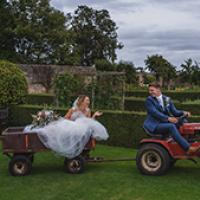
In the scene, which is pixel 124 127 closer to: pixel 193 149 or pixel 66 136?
pixel 66 136

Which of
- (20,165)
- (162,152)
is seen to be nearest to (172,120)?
(162,152)

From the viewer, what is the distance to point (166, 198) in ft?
22.4

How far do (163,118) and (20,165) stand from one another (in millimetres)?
2551

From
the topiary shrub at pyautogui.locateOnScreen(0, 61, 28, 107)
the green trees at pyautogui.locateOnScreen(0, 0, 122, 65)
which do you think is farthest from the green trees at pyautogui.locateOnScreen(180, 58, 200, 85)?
the topiary shrub at pyautogui.locateOnScreen(0, 61, 28, 107)

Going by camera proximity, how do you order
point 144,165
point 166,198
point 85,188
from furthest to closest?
1. point 144,165
2. point 85,188
3. point 166,198

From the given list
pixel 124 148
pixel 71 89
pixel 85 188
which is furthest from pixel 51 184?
pixel 71 89

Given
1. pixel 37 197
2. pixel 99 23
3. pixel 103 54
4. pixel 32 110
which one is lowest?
pixel 37 197

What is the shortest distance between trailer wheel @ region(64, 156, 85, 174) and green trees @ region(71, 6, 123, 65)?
50257 mm

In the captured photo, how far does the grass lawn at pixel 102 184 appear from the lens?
23.1 feet

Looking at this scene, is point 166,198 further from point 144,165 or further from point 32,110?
point 32,110

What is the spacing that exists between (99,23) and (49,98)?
1684 inches

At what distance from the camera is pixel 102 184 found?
25.1ft

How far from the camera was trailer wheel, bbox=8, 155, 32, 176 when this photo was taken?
8.40 metres

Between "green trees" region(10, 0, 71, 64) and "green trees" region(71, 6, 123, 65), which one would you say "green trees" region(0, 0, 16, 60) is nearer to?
"green trees" region(10, 0, 71, 64)
